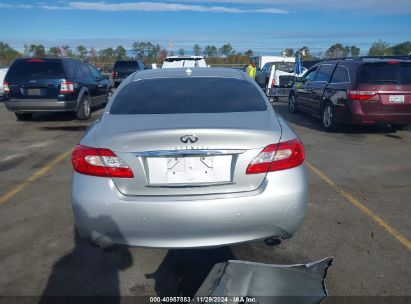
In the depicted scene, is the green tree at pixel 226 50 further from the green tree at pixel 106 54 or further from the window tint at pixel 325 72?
the window tint at pixel 325 72

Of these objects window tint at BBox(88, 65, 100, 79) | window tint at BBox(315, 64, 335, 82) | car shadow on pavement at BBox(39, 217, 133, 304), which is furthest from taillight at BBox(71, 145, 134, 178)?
window tint at BBox(88, 65, 100, 79)

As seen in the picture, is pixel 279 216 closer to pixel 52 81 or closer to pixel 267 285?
pixel 267 285

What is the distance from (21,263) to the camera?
144 inches

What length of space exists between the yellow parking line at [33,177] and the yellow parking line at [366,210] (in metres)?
4.23

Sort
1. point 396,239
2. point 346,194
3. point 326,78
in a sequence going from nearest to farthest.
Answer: point 396,239 < point 346,194 < point 326,78

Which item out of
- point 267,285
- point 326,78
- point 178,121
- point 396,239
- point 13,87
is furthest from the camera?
point 13,87

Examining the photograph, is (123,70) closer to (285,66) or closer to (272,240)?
(285,66)

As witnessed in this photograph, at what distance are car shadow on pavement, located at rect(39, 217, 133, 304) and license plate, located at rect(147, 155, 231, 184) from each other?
1.64 ft

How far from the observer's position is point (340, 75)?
372 inches

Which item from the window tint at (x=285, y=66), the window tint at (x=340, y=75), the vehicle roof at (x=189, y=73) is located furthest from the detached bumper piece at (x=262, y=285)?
the window tint at (x=285, y=66)

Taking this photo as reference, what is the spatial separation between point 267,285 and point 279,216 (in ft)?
2.17

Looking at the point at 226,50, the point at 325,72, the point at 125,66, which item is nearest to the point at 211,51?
the point at 226,50

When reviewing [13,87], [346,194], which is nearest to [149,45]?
[13,87]

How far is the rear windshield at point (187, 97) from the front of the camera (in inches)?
141
